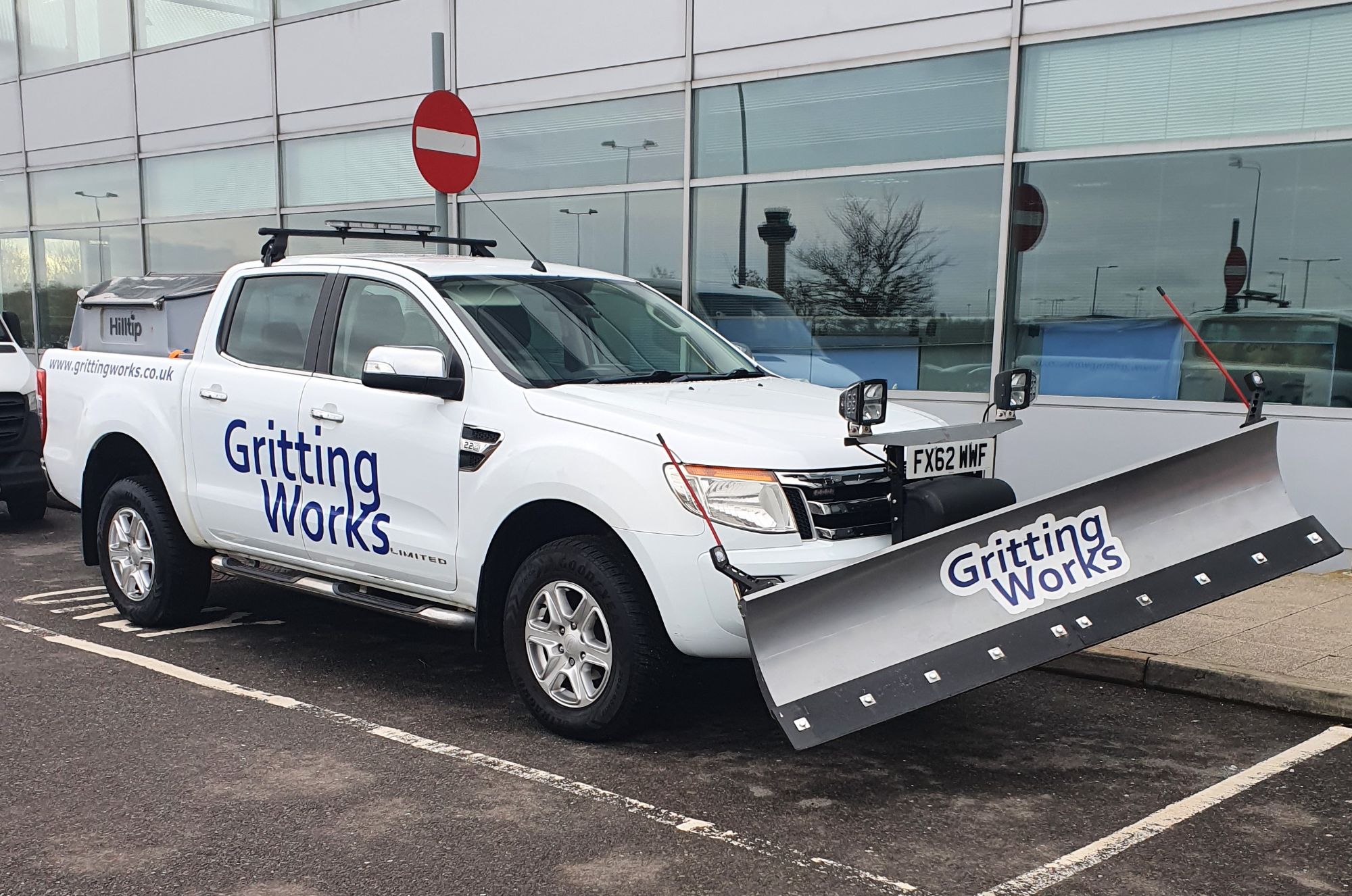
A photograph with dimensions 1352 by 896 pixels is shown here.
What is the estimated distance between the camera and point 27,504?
10617 millimetres

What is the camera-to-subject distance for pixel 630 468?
468 cm

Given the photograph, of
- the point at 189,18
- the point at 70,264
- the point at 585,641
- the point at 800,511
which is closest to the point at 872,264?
the point at 800,511

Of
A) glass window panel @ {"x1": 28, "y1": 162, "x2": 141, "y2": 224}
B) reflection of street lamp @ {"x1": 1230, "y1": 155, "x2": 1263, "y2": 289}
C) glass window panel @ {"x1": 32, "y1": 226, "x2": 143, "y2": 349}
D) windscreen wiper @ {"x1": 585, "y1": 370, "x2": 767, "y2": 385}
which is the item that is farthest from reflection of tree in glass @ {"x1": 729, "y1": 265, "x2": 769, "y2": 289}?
glass window panel @ {"x1": 32, "y1": 226, "x2": 143, "y2": 349}

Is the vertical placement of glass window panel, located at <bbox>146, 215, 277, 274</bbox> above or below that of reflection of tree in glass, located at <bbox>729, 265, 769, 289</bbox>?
above

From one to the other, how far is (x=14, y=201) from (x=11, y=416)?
9742 mm

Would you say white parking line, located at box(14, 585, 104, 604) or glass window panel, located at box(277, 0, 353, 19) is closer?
white parking line, located at box(14, 585, 104, 604)

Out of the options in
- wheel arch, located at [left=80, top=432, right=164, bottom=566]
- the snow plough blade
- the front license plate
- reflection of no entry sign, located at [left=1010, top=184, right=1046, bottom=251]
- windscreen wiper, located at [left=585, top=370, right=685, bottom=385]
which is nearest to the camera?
the snow plough blade

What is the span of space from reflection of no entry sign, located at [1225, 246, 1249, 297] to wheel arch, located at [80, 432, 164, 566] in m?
6.80

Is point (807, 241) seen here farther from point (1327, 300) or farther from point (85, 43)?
point (85, 43)

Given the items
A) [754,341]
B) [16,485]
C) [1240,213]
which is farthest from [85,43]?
[1240,213]

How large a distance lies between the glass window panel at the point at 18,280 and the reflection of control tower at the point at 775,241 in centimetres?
1274

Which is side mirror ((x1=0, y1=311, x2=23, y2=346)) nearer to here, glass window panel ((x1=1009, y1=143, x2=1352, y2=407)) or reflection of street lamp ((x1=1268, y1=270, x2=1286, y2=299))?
glass window panel ((x1=1009, y1=143, x2=1352, y2=407))

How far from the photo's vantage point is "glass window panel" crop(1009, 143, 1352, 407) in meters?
8.14

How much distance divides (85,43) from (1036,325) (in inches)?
534
